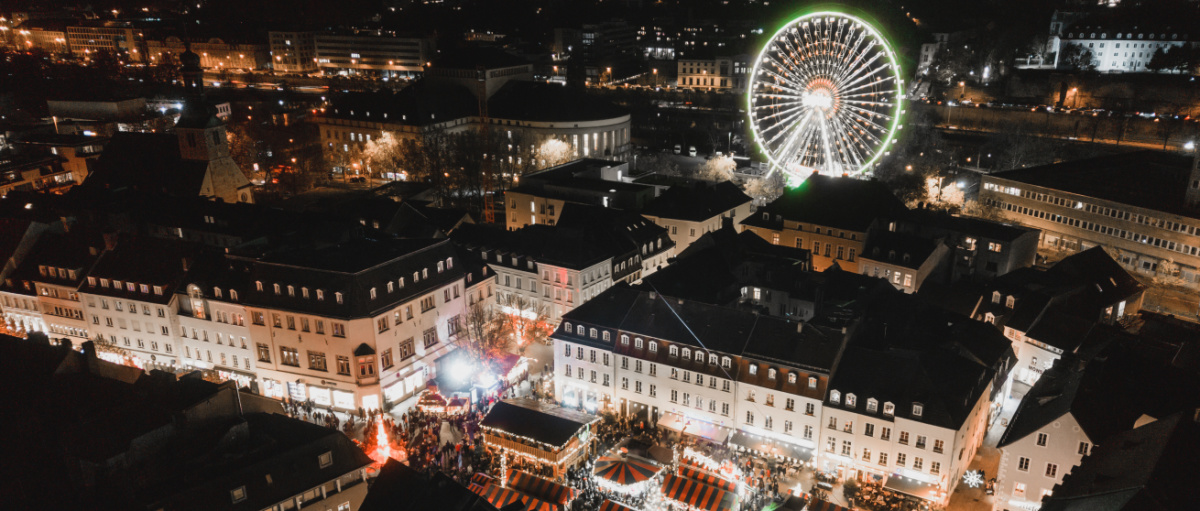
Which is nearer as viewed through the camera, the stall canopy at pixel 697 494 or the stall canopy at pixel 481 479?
the stall canopy at pixel 697 494

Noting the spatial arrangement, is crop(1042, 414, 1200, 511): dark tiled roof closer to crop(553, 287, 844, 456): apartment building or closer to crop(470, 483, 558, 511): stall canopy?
crop(553, 287, 844, 456): apartment building

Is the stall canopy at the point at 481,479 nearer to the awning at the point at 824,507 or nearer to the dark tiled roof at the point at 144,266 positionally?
the awning at the point at 824,507

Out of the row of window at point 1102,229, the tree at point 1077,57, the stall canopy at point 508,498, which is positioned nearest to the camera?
the stall canopy at point 508,498

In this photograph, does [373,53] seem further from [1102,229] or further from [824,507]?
[824,507]

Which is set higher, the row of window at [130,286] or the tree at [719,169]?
the tree at [719,169]

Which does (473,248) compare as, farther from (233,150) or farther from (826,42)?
(233,150)

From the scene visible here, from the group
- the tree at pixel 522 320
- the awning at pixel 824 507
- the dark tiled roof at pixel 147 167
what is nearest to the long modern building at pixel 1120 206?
the tree at pixel 522 320

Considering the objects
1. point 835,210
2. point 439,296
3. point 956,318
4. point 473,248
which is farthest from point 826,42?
point 439,296
